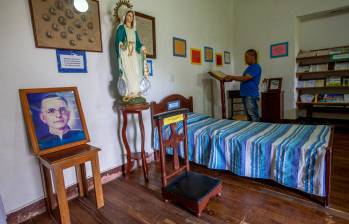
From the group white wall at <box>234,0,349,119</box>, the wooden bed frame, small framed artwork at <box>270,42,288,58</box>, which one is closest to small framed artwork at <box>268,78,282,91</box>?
white wall at <box>234,0,349,119</box>

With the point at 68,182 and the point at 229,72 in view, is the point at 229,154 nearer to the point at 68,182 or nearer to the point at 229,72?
the point at 68,182

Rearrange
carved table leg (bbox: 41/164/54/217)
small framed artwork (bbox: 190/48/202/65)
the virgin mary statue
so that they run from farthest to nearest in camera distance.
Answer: small framed artwork (bbox: 190/48/202/65) → the virgin mary statue → carved table leg (bbox: 41/164/54/217)

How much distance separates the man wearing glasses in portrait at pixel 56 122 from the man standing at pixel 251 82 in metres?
2.53

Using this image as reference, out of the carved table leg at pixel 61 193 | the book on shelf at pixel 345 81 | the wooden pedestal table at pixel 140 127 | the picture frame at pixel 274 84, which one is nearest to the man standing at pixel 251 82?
the picture frame at pixel 274 84

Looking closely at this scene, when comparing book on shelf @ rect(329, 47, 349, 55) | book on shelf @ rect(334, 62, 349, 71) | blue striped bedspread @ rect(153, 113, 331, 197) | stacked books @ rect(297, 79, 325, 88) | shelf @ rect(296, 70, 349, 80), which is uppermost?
book on shelf @ rect(329, 47, 349, 55)

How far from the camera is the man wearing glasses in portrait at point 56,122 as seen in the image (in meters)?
1.72

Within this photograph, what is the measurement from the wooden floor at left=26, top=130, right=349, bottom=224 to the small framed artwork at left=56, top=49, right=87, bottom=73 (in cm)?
124

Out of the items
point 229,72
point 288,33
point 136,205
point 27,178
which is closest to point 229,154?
point 136,205

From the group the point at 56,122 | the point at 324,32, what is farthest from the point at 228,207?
the point at 324,32

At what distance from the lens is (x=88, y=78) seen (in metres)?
2.13

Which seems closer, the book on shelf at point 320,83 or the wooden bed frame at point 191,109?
the wooden bed frame at point 191,109

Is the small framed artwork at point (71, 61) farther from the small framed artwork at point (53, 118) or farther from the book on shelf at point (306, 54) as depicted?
the book on shelf at point (306, 54)

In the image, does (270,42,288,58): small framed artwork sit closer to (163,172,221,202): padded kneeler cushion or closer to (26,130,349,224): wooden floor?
(26,130,349,224): wooden floor

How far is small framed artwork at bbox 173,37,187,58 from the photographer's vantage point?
125 inches
